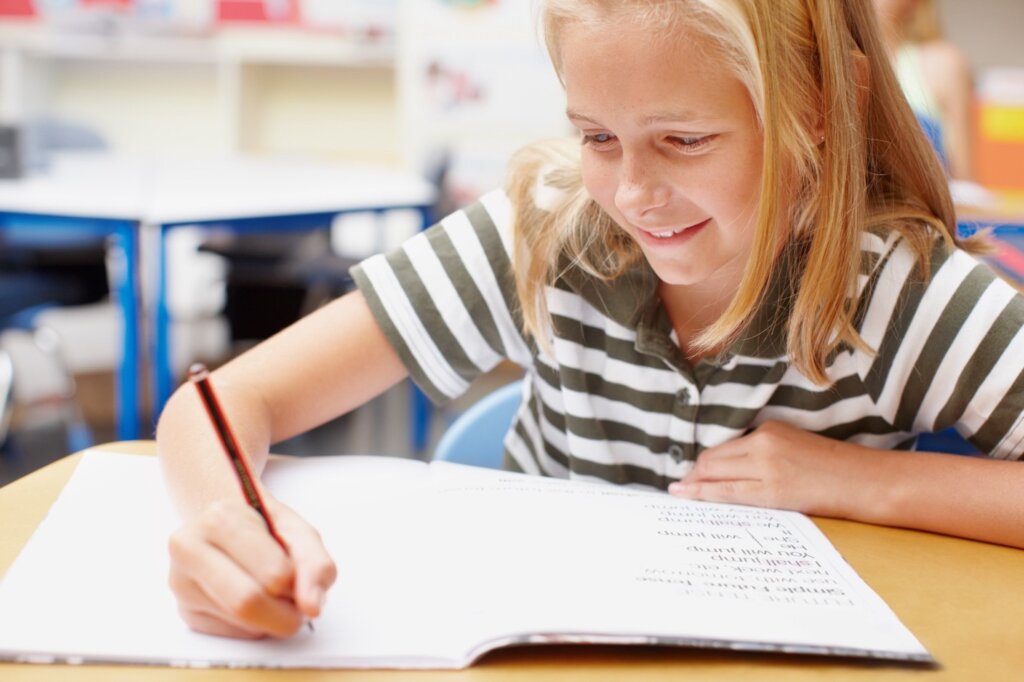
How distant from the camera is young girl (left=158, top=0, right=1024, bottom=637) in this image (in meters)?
0.71

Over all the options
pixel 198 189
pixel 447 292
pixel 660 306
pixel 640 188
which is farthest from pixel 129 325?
pixel 640 188

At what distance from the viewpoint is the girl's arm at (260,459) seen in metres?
0.52

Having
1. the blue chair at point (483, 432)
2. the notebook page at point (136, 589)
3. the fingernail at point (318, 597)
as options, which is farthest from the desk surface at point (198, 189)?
the fingernail at point (318, 597)

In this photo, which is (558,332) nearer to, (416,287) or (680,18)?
(416,287)

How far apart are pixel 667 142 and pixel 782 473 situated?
250 millimetres

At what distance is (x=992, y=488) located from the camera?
76 cm

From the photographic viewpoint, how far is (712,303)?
2.93ft

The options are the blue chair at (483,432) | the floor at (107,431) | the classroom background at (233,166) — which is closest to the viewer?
the blue chair at (483,432)

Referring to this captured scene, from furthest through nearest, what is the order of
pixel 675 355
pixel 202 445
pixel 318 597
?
1. pixel 675 355
2. pixel 202 445
3. pixel 318 597

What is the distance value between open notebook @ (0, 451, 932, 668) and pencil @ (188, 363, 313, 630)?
0.06 metres

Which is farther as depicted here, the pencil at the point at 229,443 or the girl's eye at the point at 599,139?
the girl's eye at the point at 599,139

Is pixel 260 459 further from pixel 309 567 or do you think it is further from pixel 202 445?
pixel 309 567

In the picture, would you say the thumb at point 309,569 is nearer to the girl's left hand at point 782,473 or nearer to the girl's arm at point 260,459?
the girl's arm at point 260,459

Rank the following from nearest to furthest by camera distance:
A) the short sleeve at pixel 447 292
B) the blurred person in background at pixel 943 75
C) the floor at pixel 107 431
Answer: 1. the short sleeve at pixel 447 292
2. the floor at pixel 107 431
3. the blurred person in background at pixel 943 75
